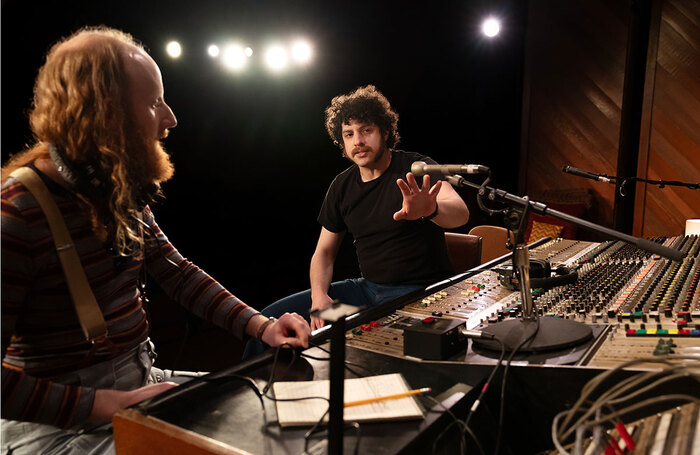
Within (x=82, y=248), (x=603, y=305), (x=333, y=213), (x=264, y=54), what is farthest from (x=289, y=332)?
(x=264, y=54)

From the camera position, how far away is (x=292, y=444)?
2.91ft

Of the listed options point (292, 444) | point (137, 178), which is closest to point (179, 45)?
point (137, 178)

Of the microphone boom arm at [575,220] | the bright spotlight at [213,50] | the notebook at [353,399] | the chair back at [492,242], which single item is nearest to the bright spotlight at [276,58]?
the bright spotlight at [213,50]

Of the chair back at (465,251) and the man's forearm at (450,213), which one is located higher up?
the man's forearm at (450,213)

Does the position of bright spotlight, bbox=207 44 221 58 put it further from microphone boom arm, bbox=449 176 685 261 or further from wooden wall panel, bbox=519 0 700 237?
wooden wall panel, bbox=519 0 700 237

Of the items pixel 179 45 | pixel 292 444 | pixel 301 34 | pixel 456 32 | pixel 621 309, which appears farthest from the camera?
pixel 456 32

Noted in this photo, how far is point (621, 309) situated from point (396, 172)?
1.40 meters

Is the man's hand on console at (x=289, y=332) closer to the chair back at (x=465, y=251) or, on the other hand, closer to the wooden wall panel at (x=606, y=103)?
the chair back at (x=465, y=251)

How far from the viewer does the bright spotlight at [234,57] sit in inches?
152

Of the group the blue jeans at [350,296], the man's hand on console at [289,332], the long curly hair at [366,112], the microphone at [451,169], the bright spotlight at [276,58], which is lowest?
the blue jeans at [350,296]

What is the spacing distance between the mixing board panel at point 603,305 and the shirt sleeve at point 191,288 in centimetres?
37

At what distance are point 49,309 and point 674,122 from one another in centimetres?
556

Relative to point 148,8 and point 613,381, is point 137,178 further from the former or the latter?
point 148,8

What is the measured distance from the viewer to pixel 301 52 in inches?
172
